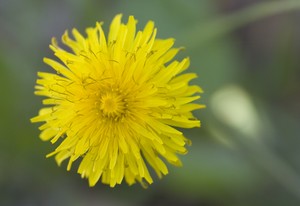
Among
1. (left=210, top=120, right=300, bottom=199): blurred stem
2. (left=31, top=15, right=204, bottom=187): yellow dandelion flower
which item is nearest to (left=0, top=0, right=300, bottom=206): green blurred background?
(left=210, top=120, right=300, bottom=199): blurred stem

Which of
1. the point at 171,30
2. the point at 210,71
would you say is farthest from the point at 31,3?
the point at 210,71

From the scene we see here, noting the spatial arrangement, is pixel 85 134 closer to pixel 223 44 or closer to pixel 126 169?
pixel 126 169

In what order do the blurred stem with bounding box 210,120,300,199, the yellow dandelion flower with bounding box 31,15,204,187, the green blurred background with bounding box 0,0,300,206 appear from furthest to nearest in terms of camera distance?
the green blurred background with bounding box 0,0,300,206, the blurred stem with bounding box 210,120,300,199, the yellow dandelion flower with bounding box 31,15,204,187

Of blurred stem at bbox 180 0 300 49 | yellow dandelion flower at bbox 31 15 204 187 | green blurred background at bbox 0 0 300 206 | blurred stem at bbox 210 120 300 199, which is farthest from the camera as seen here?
Result: green blurred background at bbox 0 0 300 206

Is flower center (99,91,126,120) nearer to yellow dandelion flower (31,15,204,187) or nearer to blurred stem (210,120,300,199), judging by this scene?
yellow dandelion flower (31,15,204,187)

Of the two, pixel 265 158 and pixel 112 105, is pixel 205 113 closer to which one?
pixel 265 158

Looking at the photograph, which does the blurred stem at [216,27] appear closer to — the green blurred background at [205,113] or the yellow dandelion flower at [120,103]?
the green blurred background at [205,113]

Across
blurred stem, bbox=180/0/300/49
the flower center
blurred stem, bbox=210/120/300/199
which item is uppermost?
blurred stem, bbox=180/0/300/49
